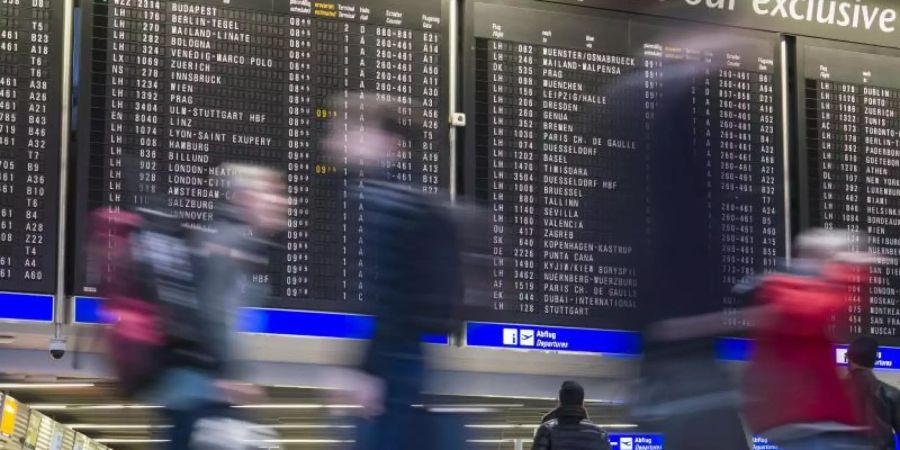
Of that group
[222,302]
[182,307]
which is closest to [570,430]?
[222,302]

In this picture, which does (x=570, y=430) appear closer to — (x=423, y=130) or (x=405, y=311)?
(x=405, y=311)

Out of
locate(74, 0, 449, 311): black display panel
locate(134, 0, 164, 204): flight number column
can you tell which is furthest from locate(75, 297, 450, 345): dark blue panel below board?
locate(134, 0, 164, 204): flight number column

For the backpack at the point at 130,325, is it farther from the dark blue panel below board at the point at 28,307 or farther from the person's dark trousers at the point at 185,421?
the dark blue panel below board at the point at 28,307

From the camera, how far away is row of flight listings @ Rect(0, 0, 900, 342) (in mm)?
7836

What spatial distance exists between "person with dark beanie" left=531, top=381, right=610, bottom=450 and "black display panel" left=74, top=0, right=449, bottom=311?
77.3 inches

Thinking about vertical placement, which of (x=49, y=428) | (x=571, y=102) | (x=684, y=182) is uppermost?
(x=571, y=102)

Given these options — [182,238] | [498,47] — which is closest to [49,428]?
[498,47]

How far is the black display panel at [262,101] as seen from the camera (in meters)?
7.93

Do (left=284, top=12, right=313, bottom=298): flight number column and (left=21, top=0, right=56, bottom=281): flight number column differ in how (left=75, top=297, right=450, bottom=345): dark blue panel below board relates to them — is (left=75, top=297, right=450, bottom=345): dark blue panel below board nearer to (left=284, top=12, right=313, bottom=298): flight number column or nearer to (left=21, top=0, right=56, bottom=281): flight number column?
(left=284, top=12, right=313, bottom=298): flight number column

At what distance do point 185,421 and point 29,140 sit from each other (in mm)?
3698

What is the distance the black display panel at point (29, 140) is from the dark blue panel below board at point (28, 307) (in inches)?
1.4

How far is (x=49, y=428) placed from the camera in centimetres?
1110

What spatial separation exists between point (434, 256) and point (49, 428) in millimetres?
7639

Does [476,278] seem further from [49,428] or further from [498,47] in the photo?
[49,428]
